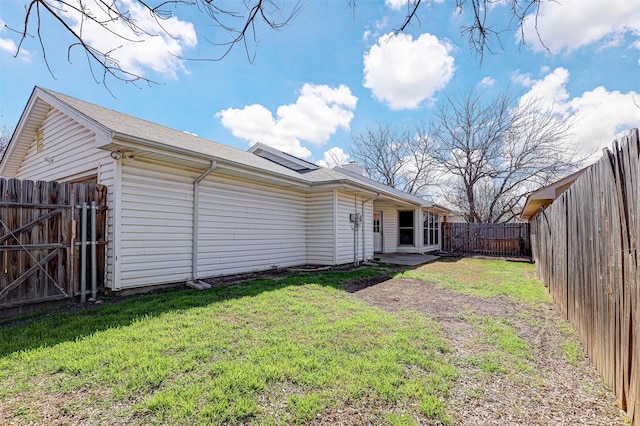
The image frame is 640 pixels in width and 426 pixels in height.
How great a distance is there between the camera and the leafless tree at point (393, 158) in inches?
999

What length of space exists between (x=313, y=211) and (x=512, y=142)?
1673 centimetres

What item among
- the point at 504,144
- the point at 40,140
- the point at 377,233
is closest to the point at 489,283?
the point at 377,233

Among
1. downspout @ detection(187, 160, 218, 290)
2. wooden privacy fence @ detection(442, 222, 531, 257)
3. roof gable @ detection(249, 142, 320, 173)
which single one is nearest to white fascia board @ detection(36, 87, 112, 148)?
downspout @ detection(187, 160, 218, 290)

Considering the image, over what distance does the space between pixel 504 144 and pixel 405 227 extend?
405 inches

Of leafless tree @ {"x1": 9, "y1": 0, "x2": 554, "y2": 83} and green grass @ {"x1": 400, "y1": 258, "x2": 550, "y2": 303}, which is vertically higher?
leafless tree @ {"x1": 9, "y1": 0, "x2": 554, "y2": 83}

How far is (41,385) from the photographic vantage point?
2.32 m

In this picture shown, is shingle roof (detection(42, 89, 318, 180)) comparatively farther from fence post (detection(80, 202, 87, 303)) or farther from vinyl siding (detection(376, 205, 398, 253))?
vinyl siding (detection(376, 205, 398, 253))

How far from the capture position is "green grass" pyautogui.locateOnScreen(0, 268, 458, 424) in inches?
80.7

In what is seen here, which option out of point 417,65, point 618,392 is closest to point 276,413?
point 618,392

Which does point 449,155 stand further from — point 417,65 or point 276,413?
point 276,413

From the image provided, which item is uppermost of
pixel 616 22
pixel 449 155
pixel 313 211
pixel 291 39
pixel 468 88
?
pixel 468 88

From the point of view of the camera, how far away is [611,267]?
2.26 m

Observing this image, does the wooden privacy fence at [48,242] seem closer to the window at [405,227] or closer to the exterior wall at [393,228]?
the exterior wall at [393,228]

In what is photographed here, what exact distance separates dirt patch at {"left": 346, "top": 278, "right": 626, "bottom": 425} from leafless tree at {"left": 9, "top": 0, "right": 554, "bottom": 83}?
2852mm
